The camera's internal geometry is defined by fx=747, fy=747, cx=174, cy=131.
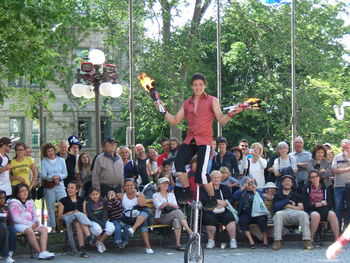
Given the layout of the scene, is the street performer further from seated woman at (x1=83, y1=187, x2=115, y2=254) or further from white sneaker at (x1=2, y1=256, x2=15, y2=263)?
white sneaker at (x1=2, y1=256, x2=15, y2=263)

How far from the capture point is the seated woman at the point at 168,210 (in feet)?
42.8

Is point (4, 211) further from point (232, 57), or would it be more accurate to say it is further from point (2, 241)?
point (232, 57)

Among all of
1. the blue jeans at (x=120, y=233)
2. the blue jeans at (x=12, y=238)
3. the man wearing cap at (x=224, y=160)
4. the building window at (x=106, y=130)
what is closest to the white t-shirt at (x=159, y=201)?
the blue jeans at (x=120, y=233)

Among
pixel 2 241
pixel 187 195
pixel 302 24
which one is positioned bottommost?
pixel 2 241

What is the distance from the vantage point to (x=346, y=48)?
35781 millimetres

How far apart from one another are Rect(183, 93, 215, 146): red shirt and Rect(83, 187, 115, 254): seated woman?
3433mm

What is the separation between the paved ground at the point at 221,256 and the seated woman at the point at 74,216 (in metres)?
0.28

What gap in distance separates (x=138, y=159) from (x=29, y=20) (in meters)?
3.44

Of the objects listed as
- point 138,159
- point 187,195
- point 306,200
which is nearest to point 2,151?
point 138,159

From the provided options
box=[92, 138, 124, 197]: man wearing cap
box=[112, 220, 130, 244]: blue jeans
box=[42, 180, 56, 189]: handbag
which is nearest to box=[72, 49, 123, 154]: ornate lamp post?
box=[92, 138, 124, 197]: man wearing cap

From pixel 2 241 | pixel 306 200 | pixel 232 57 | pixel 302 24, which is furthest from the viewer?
pixel 232 57

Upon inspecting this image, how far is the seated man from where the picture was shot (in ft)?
43.3

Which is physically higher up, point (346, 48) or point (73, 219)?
point (346, 48)

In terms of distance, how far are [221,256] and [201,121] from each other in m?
3.34
